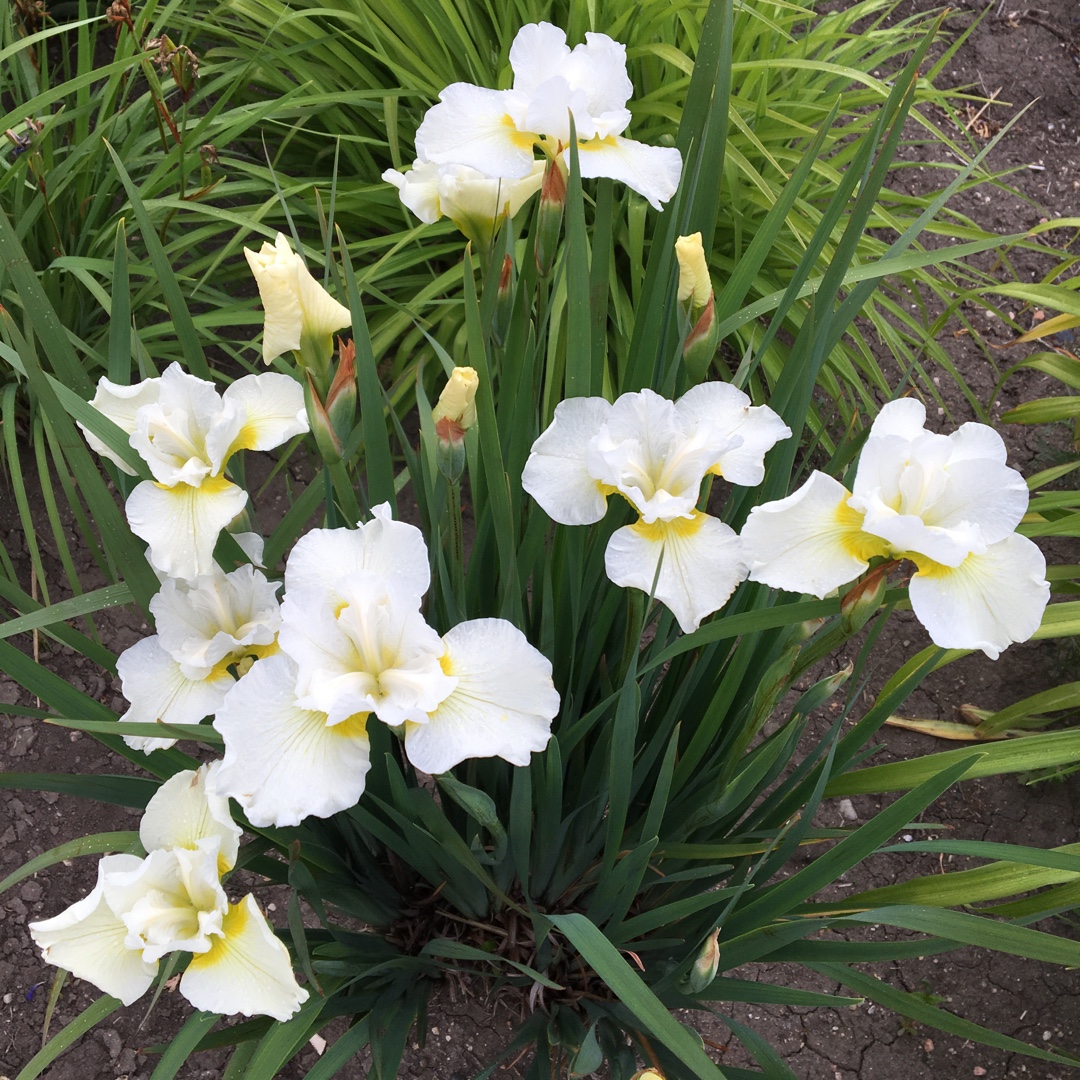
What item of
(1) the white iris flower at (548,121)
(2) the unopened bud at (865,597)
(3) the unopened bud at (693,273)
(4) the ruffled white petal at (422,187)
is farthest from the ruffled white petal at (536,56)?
(2) the unopened bud at (865,597)

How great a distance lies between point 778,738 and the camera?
933 millimetres

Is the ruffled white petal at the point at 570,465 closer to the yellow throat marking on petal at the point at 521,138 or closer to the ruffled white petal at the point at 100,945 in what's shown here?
the yellow throat marking on petal at the point at 521,138

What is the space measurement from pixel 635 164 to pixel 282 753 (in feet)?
2.02

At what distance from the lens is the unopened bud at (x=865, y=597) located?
27.7 inches

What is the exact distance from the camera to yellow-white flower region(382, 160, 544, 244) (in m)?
0.87

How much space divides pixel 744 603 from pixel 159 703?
589 mm

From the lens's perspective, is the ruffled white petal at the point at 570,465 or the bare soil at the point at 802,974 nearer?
the ruffled white petal at the point at 570,465

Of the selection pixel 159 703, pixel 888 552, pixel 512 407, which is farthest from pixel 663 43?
pixel 159 703

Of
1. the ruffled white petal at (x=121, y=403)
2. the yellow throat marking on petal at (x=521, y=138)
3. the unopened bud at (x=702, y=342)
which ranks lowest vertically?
the unopened bud at (x=702, y=342)

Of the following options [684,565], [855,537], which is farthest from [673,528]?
[855,537]

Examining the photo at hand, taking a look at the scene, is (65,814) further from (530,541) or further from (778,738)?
(778,738)

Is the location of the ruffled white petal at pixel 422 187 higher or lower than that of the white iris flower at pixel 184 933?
higher

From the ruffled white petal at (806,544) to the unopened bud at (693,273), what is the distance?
0.67 feet

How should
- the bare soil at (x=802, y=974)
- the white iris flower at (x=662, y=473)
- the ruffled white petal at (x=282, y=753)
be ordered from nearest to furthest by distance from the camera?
the ruffled white petal at (x=282, y=753) < the white iris flower at (x=662, y=473) < the bare soil at (x=802, y=974)
